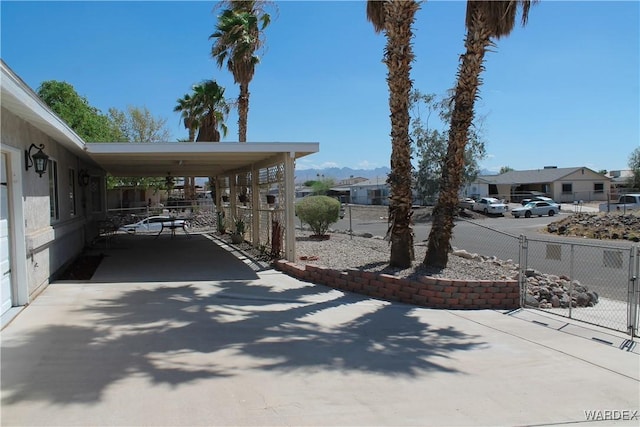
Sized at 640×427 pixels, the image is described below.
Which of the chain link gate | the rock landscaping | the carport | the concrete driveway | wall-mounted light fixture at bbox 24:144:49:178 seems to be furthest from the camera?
the rock landscaping

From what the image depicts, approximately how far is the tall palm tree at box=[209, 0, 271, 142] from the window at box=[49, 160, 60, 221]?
38.4ft

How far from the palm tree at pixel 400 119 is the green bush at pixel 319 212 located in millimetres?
6725

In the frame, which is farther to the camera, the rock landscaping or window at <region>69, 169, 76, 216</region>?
the rock landscaping

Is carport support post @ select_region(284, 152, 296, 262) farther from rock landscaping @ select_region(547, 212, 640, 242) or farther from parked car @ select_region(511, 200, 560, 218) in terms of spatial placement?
parked car @ select_region(511, 200, 560, 218)

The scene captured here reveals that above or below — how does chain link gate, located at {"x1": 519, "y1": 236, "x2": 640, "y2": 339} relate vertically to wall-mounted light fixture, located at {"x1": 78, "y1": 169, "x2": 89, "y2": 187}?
below

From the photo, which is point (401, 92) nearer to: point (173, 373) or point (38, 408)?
point (173, 373)

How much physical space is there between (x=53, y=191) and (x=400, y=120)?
7.18 meters

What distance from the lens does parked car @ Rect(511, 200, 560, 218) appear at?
4062 centimetres

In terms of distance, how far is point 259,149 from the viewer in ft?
36.3

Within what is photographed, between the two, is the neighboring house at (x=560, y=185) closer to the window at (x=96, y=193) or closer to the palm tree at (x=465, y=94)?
the window at (x=96, y=193)

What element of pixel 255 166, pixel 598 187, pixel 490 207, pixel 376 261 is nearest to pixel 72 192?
pixel 255 166

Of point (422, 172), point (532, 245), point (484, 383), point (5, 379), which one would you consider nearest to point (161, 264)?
point (5, 379)

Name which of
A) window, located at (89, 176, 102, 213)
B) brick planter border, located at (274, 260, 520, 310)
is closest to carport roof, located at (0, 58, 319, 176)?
window, located at (89, 176, 102, 213)

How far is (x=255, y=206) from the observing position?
50.3 feet
